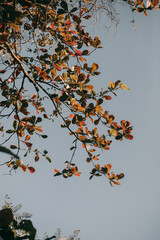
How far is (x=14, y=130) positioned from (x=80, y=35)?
1.46 m

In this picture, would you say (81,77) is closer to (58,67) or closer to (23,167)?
(58,67)

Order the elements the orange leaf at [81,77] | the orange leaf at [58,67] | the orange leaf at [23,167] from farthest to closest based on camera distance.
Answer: the orange leaf at [23,167], the orange leaf at [58,67], the orange leaf at [81,77]

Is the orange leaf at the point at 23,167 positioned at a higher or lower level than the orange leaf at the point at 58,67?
lower

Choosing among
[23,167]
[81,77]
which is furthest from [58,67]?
[23,167]

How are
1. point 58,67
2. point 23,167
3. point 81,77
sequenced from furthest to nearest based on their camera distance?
point 23,167, point 58,67, point 81,77

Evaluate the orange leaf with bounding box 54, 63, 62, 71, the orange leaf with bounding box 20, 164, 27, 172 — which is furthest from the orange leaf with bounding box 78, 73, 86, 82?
the orange leaf with bounding box 20, 164, 27, 172

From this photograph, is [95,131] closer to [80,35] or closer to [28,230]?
[80,35]

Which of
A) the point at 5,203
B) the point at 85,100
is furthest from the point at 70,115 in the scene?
the point at 5,203

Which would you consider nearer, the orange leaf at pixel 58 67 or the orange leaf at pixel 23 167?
the orange leaf at pixel 58 67

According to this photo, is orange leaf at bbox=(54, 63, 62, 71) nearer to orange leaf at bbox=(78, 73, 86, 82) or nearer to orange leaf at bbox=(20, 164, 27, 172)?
orange leaf at bbox=(78, 73, 86, 82)

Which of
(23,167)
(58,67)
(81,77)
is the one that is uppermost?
(58,67)

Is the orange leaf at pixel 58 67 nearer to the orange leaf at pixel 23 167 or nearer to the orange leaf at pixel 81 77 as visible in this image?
the orange leaf at pixel 81 77

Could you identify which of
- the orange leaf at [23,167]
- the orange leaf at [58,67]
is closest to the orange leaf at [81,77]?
the orange leaf at [58,67]

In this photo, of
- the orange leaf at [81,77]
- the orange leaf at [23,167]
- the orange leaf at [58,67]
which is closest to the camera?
the orange leaf at [81,77]
